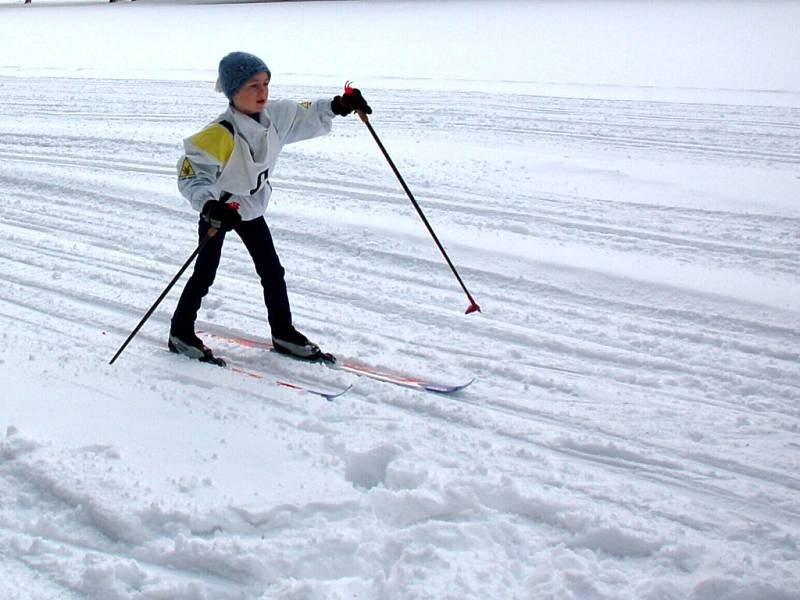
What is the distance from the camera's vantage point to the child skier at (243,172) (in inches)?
145

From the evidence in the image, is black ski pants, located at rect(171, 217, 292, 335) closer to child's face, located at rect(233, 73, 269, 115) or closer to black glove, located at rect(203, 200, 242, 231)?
black glove, located at rect(203, 200, 242, 231)

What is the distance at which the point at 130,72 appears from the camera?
45.6 ft

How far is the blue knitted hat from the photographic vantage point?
368 centimetres

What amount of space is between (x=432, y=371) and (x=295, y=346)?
690 millimetres

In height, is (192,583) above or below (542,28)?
below

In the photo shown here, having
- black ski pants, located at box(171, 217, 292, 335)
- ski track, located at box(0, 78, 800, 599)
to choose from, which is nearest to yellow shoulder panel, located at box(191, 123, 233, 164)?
black ski pants, located at box(171, 217, 292, 335)

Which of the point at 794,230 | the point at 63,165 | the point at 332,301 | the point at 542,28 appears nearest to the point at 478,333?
the point at 332,301

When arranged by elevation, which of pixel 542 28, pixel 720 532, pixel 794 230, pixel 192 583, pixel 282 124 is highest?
pixel 542 28

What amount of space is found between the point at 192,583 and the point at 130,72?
1282 centimetres

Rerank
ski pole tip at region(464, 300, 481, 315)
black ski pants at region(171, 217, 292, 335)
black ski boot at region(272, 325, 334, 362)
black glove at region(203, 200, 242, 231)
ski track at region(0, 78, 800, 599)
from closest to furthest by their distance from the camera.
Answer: ski track at region(0, 78, 800, 599) < black glove at region(203, 200, 242, 231) < black ski pants at region(171, 217, 292, 335) < black ski boot at region(272, 325, 334, 362) < ski pole tip at region(464, 300, 481, 315)

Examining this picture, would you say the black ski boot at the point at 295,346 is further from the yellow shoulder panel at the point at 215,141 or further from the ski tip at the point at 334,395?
the yellow shoulder panel at the point at 215,141

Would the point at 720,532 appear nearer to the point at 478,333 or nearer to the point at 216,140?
the point at 478,333

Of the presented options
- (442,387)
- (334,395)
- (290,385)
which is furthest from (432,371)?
(290,385)

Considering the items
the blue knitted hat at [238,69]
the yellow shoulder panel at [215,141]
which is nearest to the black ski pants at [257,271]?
the yellow shoulder panel at [215,141]
